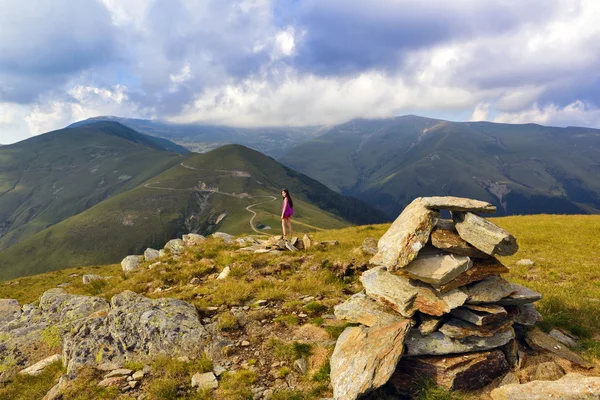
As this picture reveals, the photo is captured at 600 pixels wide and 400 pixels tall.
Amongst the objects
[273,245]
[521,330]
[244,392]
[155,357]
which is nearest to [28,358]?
[155,357]

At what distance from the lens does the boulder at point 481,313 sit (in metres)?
10.3

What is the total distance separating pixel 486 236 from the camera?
36.2 feet

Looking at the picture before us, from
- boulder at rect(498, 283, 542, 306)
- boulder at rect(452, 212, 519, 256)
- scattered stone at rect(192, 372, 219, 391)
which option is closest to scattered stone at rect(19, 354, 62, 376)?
scattered stone at rect(192, 372, 219, 391)

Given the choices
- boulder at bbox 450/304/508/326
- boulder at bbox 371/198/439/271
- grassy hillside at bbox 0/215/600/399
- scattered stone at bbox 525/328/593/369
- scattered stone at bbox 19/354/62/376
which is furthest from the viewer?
scattered stone at bbox 19/354/62/376

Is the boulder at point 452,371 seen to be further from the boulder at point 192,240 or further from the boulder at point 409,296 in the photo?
the boulder at point 192,240

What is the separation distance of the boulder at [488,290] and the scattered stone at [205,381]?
362 inches

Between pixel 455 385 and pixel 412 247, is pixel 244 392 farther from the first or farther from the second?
pixel 412 247

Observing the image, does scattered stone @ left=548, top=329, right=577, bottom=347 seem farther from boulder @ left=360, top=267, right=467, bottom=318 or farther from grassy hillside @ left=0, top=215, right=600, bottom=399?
boulder @ left=360, top=267, right=467, bottom=318

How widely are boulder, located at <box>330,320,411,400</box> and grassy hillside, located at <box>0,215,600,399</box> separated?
0.74m

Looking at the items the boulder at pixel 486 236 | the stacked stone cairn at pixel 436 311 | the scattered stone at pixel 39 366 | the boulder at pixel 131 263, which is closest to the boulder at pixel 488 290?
the stacked stone cairn at pixel 436 311

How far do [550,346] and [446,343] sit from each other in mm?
4002

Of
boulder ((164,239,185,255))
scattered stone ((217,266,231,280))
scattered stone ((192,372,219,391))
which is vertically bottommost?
boulder ((164,239,185,255))

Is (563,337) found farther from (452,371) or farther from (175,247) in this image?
(175,247)

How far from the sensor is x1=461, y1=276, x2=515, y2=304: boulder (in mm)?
10859
